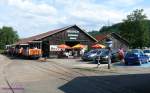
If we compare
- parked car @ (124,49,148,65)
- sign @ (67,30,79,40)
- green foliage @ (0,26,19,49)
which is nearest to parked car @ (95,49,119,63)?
parked car @ (124,49,148,65)

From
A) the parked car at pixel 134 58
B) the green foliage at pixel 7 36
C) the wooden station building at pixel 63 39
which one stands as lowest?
the parked car at pixel 134 58

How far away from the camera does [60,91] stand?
Result: 60.3 feet

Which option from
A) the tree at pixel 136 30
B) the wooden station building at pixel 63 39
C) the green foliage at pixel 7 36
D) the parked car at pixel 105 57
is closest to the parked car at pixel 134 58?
the parked car at pixel 105 57

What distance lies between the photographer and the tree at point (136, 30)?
108 m

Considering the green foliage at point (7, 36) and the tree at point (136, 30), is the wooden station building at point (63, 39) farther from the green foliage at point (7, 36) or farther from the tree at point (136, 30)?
the green foliage at point (7, 36)

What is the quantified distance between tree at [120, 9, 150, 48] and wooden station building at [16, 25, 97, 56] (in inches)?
1291

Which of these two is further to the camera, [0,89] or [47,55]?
[47,55]

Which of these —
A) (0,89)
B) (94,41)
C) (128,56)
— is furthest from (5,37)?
(0,89)

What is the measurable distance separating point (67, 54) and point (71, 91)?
51048 millimetres

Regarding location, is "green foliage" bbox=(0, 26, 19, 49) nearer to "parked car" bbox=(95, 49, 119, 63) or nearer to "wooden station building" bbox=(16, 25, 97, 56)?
"wooden station building" bbox=(16, 25, 97, 56)

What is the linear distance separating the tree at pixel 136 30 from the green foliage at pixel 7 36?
65.1m

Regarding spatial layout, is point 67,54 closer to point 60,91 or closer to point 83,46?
point 83,46

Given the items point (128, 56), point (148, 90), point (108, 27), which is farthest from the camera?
point (108, 27)

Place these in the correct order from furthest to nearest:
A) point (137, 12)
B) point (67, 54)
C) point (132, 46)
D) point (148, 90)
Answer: point (137, 12), point (132, 46), point (67, 54), point (148, 90)
